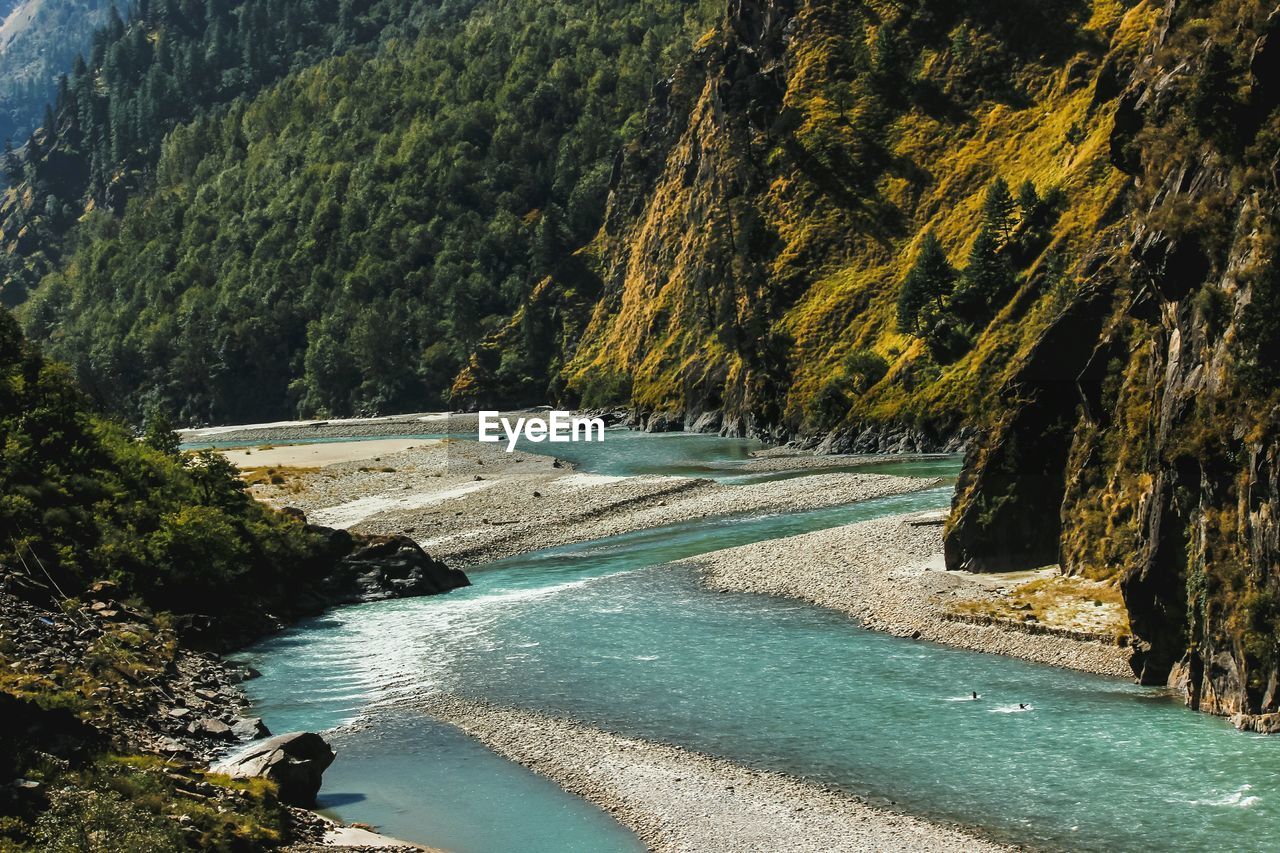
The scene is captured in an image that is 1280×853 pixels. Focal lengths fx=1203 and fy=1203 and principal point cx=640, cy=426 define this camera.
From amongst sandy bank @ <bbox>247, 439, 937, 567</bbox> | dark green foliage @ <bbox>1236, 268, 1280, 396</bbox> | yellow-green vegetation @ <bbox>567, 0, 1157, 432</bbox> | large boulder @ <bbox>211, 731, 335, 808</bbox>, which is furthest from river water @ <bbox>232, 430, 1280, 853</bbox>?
yellow-green vegetation @ <bbox>567, 0, 1157, 432</bbox>

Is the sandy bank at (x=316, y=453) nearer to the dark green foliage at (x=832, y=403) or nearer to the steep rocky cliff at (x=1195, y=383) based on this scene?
the dark green foliage at (x=832, y=403)

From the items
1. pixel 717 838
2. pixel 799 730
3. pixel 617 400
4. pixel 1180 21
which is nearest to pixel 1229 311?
pixel 1180 21

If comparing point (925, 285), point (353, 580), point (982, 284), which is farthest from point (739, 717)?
point (925, 285)

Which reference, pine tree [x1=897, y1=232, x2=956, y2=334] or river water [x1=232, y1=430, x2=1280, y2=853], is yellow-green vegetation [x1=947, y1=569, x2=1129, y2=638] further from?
pine tree [x1=897, y1=232, x2=956, y2=334]

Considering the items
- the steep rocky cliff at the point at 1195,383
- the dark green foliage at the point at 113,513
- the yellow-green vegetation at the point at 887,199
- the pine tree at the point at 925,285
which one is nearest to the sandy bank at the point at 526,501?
the dark green foliage at the point at 113,513

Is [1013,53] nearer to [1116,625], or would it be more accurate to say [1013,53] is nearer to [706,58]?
[706,58]
